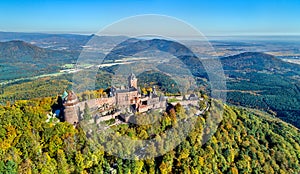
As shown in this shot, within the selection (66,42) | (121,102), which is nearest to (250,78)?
(121,102)

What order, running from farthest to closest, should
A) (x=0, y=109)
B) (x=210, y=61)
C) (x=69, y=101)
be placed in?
(x=210, y=61) → (x=69, y=101) → (x=0, y=109)

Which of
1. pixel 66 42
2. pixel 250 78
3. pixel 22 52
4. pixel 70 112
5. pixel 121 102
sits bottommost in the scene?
pixel 250 78

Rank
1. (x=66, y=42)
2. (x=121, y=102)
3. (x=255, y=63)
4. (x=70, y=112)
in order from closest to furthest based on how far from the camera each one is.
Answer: (x=70, y=112) < (x=121, y=102) < (x=255, y=63) < (x=66, y=42)

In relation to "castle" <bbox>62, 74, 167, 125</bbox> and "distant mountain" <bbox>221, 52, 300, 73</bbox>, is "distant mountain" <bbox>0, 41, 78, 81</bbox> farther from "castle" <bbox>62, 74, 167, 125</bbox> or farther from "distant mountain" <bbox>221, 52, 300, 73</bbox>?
"distant mountain" <bbox>221, 52, 300, 73</bbox>

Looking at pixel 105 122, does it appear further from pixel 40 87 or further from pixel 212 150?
pixel 40 87

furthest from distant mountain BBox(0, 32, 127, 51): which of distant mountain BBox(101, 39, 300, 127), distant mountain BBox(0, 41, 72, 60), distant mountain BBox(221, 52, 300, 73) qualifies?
distant mountain BBox(221, 52, 300, 73)

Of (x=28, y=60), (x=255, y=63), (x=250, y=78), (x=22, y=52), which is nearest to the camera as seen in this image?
(x=250, y=78)

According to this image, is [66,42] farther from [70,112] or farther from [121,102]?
[70,112]

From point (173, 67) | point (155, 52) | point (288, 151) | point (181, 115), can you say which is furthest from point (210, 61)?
→ point (181, 115)

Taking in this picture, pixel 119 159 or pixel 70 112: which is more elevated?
pixel 70 112
